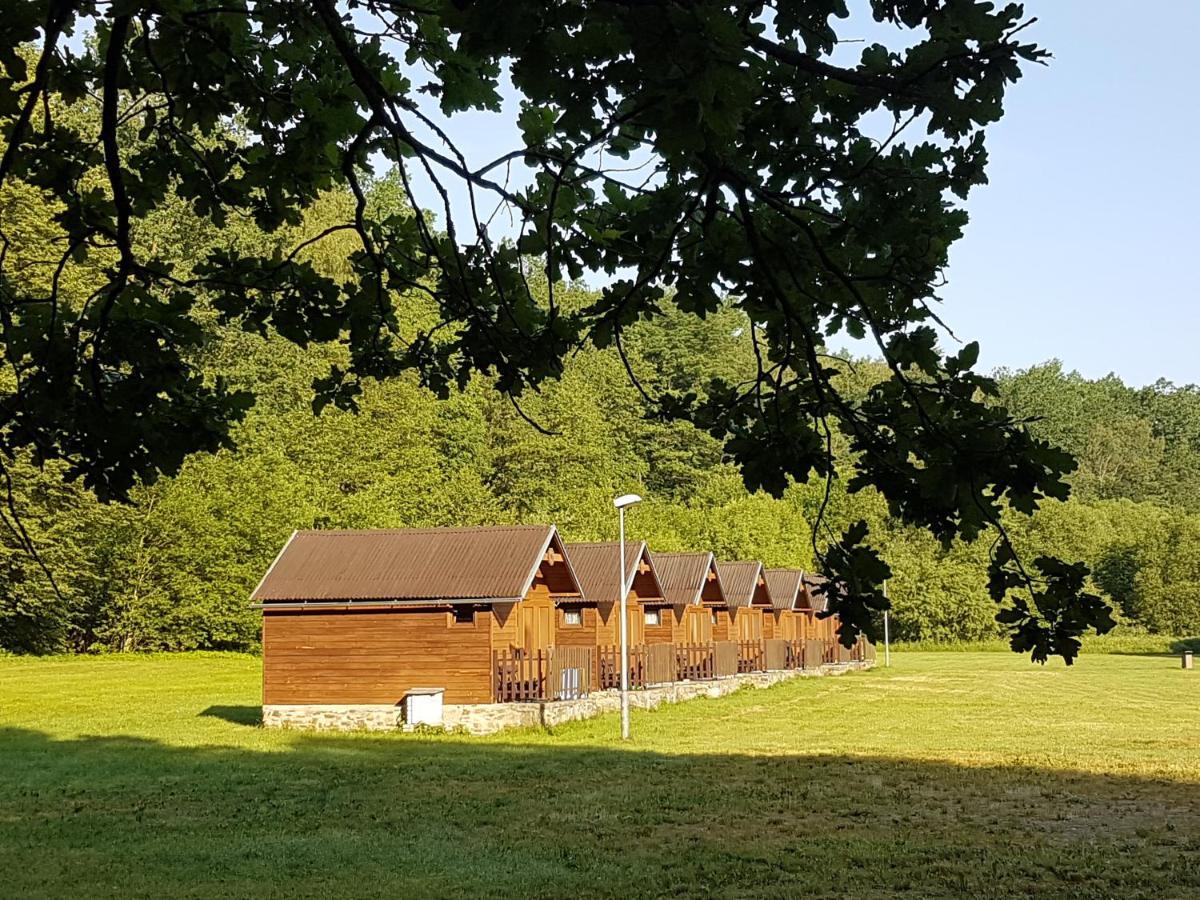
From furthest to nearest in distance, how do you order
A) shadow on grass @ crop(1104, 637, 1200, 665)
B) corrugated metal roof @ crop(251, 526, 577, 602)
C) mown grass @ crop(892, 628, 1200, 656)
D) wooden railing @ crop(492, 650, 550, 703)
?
mown grass @ crop(892, 628, 1200, 656) < shadow on grass @ crop(1104, 637, 1200, 665) < wooden railing @ crop(492, 650, 550, 703) < corrugated metal roof @ crop(251, 526, 577, 602)

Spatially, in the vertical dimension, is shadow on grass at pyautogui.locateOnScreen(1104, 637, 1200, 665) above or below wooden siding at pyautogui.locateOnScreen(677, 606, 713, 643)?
below

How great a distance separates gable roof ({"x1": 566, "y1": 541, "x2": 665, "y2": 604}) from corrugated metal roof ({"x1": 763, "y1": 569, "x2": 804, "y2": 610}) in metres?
15.4

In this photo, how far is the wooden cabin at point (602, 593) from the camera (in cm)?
3195

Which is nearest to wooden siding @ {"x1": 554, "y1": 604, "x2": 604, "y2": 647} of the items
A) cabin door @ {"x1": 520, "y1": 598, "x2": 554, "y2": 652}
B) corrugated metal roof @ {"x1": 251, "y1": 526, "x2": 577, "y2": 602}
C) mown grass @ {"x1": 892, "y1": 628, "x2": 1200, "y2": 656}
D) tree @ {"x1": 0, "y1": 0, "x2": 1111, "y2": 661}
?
cabin door @ {"x1": 520, "y1": 598, "x2": 554, "y2": 652}

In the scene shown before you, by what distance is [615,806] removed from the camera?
1533 cm

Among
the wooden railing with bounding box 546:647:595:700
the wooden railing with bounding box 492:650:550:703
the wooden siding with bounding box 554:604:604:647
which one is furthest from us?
the wooden siding with bounding box 554:604:604:647

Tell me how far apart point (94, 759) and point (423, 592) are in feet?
23.4

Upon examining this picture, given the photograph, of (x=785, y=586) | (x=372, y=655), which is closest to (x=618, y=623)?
(x=372, y=655)

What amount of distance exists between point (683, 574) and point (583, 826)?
969 inches

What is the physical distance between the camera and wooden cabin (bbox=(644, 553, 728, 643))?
37.0 m

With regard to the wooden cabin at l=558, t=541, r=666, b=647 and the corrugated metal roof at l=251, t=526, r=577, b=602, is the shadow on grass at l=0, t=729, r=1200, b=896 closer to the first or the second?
the corrugated metal roof at l=251, t=526, r=577, b=602

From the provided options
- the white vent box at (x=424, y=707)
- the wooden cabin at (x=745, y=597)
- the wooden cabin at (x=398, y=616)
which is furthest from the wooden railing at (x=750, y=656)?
the white vent box at (x=424, y=707)

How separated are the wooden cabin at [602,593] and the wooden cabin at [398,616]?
15.5 ft

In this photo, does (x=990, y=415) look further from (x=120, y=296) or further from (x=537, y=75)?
(x=120, y=296)
